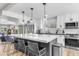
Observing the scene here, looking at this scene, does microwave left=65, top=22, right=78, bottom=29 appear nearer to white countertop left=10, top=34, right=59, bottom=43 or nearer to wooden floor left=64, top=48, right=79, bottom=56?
white countertop left=10, top=34, right=59, bottom=43

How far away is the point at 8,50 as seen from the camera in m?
1.75

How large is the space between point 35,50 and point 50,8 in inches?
29.7

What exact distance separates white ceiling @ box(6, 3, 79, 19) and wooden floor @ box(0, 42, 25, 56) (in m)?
0.59

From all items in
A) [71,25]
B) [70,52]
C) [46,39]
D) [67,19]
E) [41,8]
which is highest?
[41,8]

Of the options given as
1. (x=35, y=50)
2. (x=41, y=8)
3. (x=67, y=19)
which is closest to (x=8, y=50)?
(x=35, y=50)

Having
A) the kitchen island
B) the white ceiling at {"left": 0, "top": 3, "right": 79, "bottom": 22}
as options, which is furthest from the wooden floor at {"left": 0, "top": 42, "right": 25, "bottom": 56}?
the white ceiling at {"left": 0, "top": 3, "right": 79, "bottom": 22}

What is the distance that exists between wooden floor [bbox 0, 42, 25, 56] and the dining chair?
15cm

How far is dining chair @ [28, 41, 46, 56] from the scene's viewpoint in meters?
1.74

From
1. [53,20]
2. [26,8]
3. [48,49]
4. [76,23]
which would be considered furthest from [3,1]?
[76,23]

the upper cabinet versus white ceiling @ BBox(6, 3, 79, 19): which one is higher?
white ceiling @ BBox(6, 3, 79, 19)

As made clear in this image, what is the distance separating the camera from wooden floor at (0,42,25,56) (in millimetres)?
1741

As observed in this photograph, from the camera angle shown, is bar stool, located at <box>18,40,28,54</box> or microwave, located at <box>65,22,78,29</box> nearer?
microwave, located at <box>65,22,78,29</box>

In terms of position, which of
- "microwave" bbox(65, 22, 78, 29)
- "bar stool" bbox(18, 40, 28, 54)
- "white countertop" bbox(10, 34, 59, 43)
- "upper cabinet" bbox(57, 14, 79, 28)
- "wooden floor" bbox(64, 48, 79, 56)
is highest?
"upper cabinet" bbox(57, 14, 79, 28)

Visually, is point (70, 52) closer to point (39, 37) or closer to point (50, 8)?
point (39, 37)
